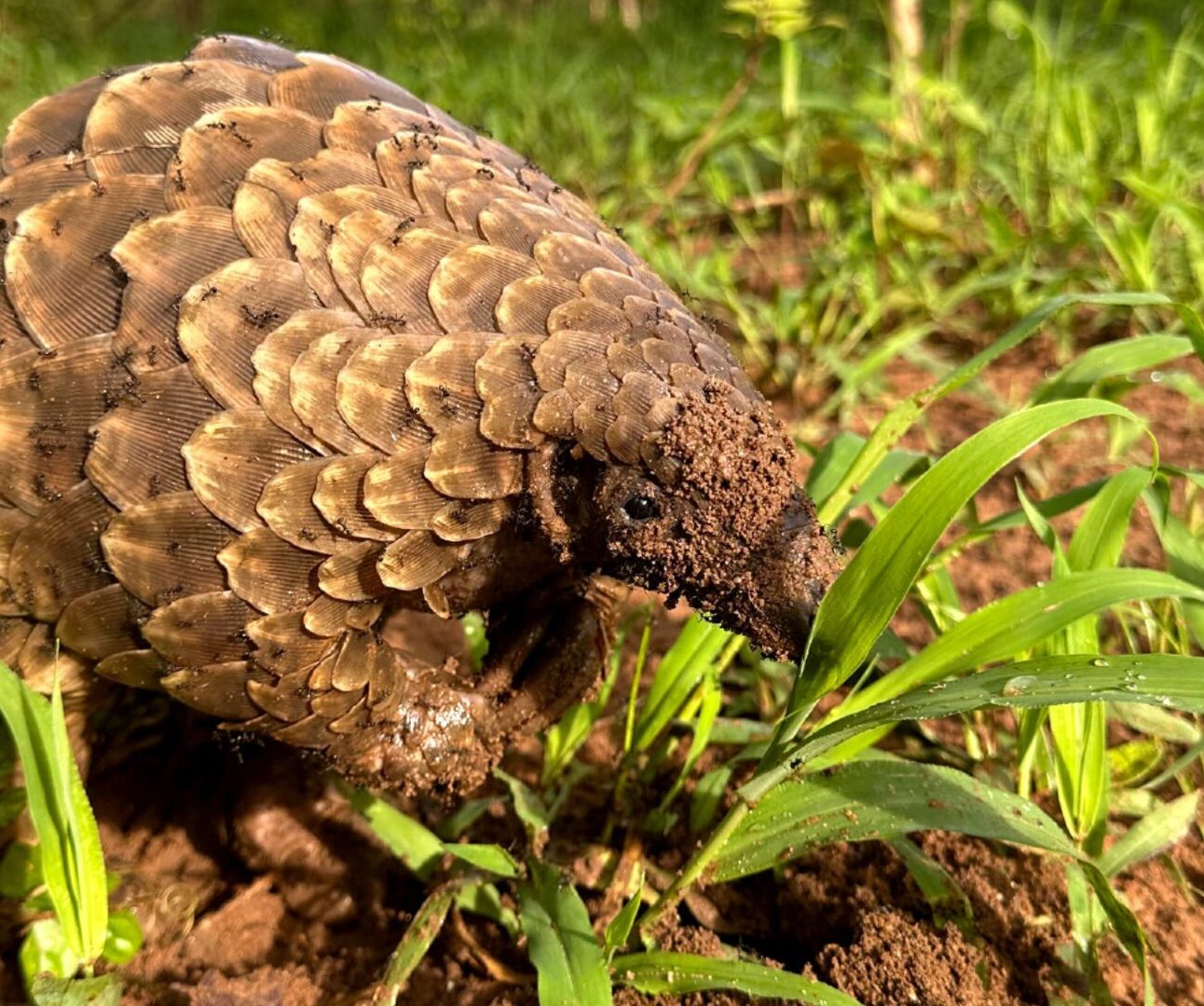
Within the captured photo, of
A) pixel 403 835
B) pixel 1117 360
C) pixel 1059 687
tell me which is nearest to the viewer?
pixel 1059 687

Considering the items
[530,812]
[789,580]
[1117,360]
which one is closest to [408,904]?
[530,812]

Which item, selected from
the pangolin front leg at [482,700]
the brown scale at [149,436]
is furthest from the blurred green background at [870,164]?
the brown scale at [149,436]

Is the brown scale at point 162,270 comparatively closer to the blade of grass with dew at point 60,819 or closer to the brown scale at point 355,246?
the brown scale at point 355,246

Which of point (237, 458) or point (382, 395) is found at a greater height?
point (382, 395)

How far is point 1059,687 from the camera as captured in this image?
103cm

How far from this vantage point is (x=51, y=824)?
3.72 feet

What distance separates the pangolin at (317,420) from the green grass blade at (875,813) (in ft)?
0.81

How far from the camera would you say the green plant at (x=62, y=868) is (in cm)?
110

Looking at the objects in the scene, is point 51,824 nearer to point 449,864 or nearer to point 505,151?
point 449,864

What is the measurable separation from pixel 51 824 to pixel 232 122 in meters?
0.89

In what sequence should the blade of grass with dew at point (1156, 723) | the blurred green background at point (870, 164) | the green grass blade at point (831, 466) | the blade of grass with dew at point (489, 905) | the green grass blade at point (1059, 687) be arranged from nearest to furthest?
1. the green grass blade at point (1059, 687)
2. the blade of grass with dew at point (489, 905)
3. the blade of grass with dew at point (1156, 723)
4. the green grass blade at point (831, 466)
5. the blurred green background at point (870, 164)

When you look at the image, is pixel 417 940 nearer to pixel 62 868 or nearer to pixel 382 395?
pixel 62 868

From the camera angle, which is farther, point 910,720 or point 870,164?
point 870,164

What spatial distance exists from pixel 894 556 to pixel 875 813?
38 centimetres
